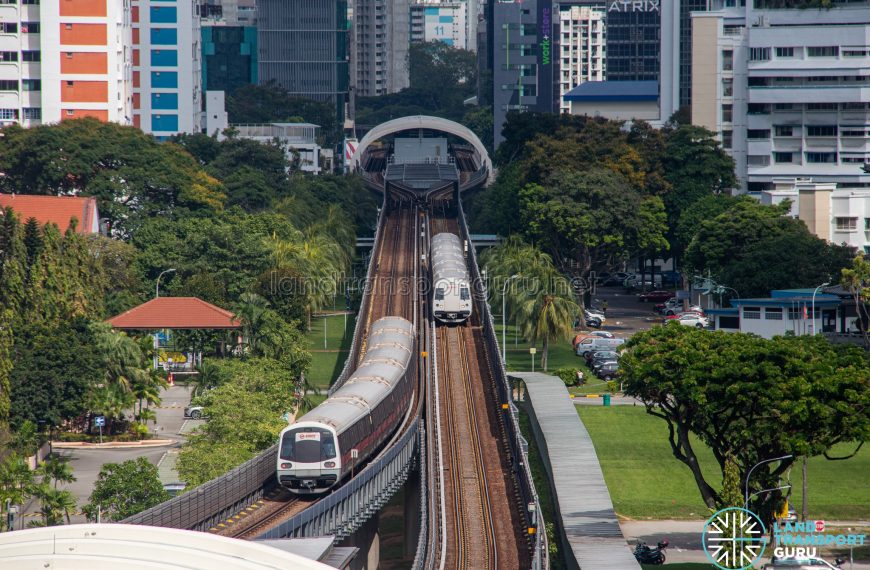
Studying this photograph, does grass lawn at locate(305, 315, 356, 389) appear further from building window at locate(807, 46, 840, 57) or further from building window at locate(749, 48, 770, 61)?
building window at locate(807, 46, 840, 57)

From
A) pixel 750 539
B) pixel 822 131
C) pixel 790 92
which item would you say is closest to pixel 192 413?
pixel 750 539

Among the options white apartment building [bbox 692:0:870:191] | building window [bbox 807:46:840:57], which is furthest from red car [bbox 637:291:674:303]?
building window [bbox 807:46:840:57]

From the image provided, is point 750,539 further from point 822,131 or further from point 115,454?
point 822,131

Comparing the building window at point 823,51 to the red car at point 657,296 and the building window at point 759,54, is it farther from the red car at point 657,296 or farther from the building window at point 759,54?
the red car at point 657,296

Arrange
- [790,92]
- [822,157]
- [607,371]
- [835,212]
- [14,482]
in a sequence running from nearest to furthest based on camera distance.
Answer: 1. [14,482]
2. [607,371]
3. [835,212]
4. [790,92]
5. [822,157]

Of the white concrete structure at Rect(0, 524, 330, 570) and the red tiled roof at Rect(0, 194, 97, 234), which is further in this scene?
the red tiled roof at Rect(0, 194, 97, 234)

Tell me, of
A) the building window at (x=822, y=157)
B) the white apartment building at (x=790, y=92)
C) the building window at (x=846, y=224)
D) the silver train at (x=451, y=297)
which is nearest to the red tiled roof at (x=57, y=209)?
the silver train at (x=451, y=297)
